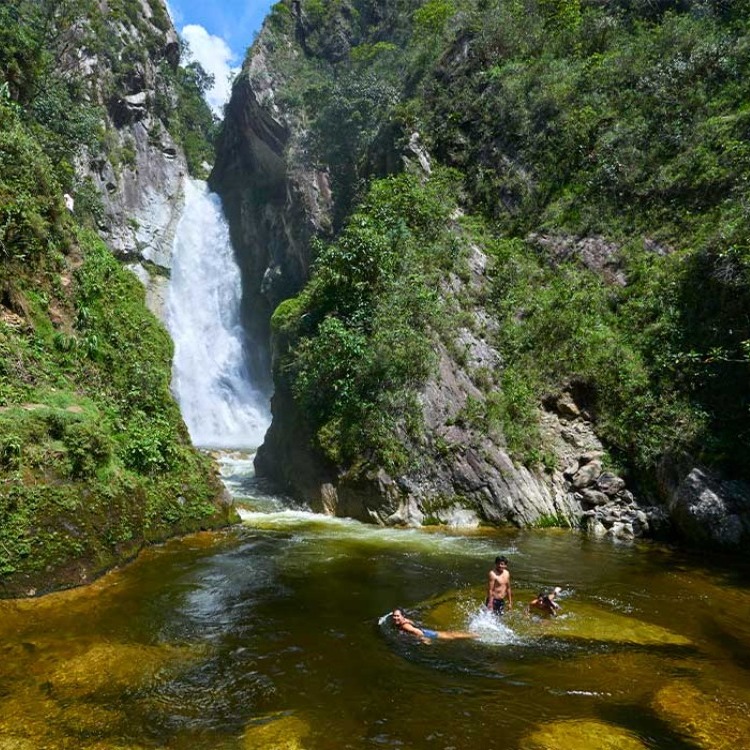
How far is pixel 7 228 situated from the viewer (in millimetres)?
12969

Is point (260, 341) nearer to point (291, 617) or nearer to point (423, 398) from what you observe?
point (423, 398)

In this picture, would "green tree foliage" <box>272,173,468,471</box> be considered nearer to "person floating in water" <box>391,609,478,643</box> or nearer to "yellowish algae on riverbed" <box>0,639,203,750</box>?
"person floating in water" <box>391,609,478,643</box>

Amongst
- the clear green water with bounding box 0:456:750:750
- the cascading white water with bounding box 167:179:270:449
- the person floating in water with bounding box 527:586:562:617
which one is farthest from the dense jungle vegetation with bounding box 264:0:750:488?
the cascading white water with bounding box 167:179:270:449

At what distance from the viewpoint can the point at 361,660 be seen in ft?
20.5

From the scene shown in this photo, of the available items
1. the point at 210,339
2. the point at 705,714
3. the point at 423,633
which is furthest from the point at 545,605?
the point at 210,339

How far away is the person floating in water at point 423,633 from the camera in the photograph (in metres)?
6.95

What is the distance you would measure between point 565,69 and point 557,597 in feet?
84.5

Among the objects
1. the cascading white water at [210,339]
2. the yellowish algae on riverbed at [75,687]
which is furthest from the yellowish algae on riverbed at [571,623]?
the cascading white water at [210,339]

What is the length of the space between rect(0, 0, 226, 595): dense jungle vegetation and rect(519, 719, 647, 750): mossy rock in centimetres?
670

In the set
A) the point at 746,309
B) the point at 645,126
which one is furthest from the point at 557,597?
the point at 645,126

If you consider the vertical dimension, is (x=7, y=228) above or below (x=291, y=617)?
above

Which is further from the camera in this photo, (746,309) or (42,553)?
(746,309)

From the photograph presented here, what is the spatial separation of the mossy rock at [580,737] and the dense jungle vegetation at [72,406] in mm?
6701

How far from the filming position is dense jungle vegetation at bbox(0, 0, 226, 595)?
855 centimetres
